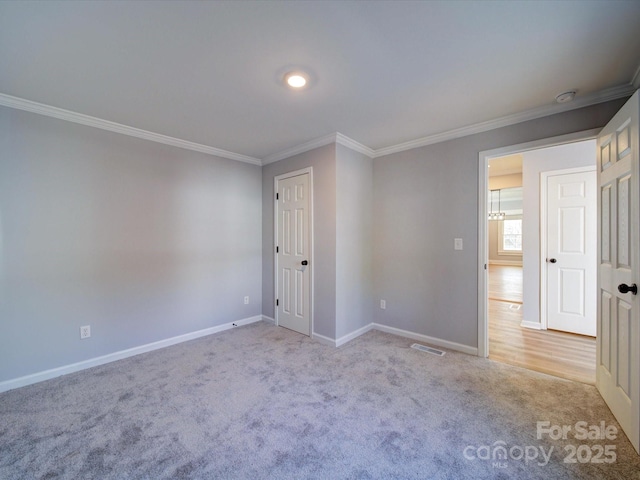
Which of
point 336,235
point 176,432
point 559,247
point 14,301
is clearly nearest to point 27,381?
point 14,301

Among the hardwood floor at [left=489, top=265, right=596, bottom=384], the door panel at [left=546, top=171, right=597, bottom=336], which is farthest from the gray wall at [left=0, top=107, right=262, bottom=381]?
the door panel at [left=546, top=171, right=597, bottom=336]

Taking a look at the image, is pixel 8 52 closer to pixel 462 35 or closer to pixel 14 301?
pixel 14 301

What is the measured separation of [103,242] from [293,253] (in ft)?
6.82

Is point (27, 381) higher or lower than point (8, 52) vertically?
lower

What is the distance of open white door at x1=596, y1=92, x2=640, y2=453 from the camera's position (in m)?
1.68

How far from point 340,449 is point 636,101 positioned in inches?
109

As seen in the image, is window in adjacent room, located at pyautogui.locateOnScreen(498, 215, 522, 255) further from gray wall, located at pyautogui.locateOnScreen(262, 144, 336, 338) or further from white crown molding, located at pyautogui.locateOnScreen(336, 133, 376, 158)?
gray wall, located at pyautogui.locateOnScreen(262, 144, 336, 338)

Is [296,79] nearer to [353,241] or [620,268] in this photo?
[353,241]

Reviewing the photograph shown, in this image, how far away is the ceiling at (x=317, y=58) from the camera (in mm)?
1467

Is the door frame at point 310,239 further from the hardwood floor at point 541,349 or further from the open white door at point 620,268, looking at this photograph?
the open white door at point 620,268

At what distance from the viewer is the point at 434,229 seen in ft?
10.7

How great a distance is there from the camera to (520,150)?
2697 millimetres

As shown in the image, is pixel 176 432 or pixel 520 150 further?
pixel 520 150

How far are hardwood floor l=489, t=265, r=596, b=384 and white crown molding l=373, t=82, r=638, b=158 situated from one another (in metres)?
2.39
